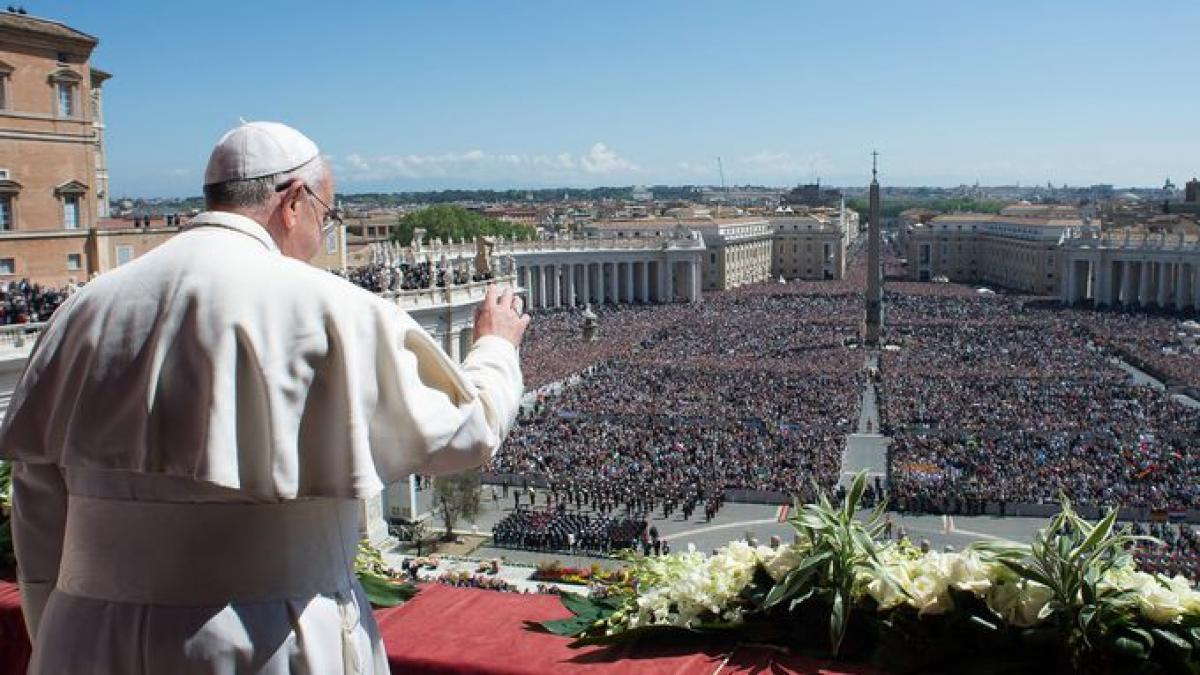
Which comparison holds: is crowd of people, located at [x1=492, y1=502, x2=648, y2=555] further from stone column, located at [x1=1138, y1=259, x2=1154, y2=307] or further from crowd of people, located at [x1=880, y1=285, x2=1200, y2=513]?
stone column, located at [x1=1138, y1=259, x2=1154, y2=307]

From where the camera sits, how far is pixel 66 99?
874 inches

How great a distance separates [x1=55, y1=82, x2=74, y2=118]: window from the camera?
22.0 m

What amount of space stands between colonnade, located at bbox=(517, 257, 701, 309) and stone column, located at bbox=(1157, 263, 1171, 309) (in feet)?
117

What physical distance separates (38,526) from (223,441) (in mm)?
773

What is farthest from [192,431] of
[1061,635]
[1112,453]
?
[1112,453]

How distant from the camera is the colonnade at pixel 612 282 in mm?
90750

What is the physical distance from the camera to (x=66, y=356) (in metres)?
2.45

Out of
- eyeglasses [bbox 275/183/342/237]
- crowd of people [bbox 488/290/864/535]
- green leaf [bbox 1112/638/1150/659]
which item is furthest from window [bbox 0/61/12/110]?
green leaf [bbox 1112/638/1150/659]

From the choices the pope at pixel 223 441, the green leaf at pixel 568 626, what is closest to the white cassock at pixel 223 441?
the pope at pixel 223 441

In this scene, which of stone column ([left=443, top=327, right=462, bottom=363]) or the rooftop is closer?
the rooftop

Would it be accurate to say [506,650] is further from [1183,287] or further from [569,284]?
[1183,287]

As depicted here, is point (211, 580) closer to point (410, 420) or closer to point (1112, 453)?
point (410, 420)

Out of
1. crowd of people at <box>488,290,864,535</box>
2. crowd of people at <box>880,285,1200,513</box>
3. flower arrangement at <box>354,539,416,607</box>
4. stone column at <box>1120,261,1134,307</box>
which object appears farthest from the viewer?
stone column at <box>1120,261,1134,307</box>

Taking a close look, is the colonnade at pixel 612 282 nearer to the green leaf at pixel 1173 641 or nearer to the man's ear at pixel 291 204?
the green leaf at pixel 1173 641
